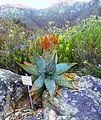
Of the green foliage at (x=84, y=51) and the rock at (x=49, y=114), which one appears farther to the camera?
the green foliage at (x=84, y=51)

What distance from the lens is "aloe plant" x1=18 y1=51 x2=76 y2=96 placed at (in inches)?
118

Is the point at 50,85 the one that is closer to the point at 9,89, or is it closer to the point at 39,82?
the point at 39,82

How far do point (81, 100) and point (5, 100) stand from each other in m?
0.90

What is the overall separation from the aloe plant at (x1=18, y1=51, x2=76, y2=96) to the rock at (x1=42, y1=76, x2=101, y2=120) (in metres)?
0.10

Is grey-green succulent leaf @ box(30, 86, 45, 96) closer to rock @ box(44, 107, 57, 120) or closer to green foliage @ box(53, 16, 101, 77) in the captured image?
rock @ box(44, 107, 57, 120)

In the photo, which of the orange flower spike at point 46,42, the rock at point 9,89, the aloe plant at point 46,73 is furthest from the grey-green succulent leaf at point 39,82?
the orange flower spike at point 46,42

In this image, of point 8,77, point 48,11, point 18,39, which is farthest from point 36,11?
point 8,77

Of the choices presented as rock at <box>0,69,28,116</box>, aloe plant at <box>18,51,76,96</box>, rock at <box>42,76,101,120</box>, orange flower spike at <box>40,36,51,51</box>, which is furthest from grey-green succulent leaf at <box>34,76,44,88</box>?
orange flower spike at <box>40,36,51,51</box>

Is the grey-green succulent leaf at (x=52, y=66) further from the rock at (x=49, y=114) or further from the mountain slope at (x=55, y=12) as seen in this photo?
the mountain slope at (x=55, y=12)

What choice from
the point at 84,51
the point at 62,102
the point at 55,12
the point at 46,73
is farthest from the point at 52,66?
the point at 55,12

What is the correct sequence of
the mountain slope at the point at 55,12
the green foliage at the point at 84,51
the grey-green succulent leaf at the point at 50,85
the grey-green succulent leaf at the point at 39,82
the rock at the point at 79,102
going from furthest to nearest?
the mountain slope at the point at 55,12, the green foliage at the point at 84,51, the grey-green succulent leaf at the point at 39,82, the grey-green succulent leaf at the point at 50,85, the rock at the point at 79,102

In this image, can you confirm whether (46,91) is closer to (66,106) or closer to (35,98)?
(35,98)

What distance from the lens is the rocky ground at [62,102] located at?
9.07 ft

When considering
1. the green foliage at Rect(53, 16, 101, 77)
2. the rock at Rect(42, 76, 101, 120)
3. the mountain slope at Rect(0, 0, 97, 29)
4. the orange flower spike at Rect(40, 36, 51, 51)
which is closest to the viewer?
the rock at Rect(42, 76, 101, 120)
